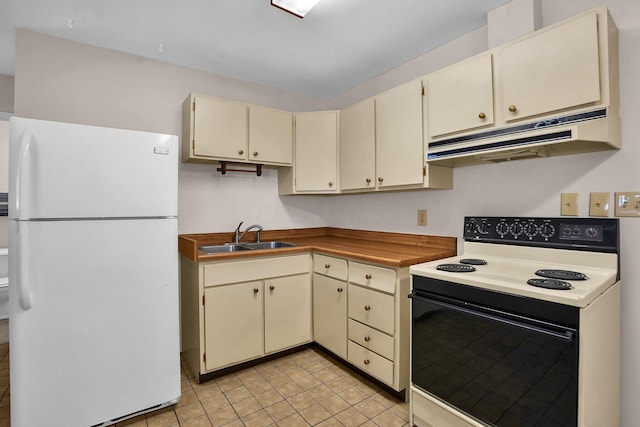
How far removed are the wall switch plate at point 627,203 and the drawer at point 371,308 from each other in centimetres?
120

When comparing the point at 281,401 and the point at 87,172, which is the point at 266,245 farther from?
Result: the point at 87,172

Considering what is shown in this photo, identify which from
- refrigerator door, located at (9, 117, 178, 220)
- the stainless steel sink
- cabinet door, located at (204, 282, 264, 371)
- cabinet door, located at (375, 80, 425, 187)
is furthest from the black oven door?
refrigerator door, located at (9, 117, 178, 220)

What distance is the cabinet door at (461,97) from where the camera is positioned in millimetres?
1744

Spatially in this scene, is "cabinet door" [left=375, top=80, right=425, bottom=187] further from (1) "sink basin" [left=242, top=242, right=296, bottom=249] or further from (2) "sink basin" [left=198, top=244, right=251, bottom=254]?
(2) "sink basin" [left=198, top=244, right=251, bottom=254]

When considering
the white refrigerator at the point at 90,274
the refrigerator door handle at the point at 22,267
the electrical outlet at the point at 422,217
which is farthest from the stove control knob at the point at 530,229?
the refrigerator door handle at the point at 22,267

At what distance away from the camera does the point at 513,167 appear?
6.35 feet

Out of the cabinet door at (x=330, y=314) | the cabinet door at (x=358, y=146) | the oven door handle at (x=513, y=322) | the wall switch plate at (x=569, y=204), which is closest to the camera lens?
the oven door handle at (x=513, y=322)

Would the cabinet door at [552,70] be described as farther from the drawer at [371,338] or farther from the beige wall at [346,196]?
the drawer at [371,338]

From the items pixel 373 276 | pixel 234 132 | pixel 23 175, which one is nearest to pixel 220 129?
pixel 234 132

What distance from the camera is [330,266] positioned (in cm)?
239

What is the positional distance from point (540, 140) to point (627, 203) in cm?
54

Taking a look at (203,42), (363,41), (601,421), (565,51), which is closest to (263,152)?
(203,42)

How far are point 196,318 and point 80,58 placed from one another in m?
2.04

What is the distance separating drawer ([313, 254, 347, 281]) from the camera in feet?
7.44
